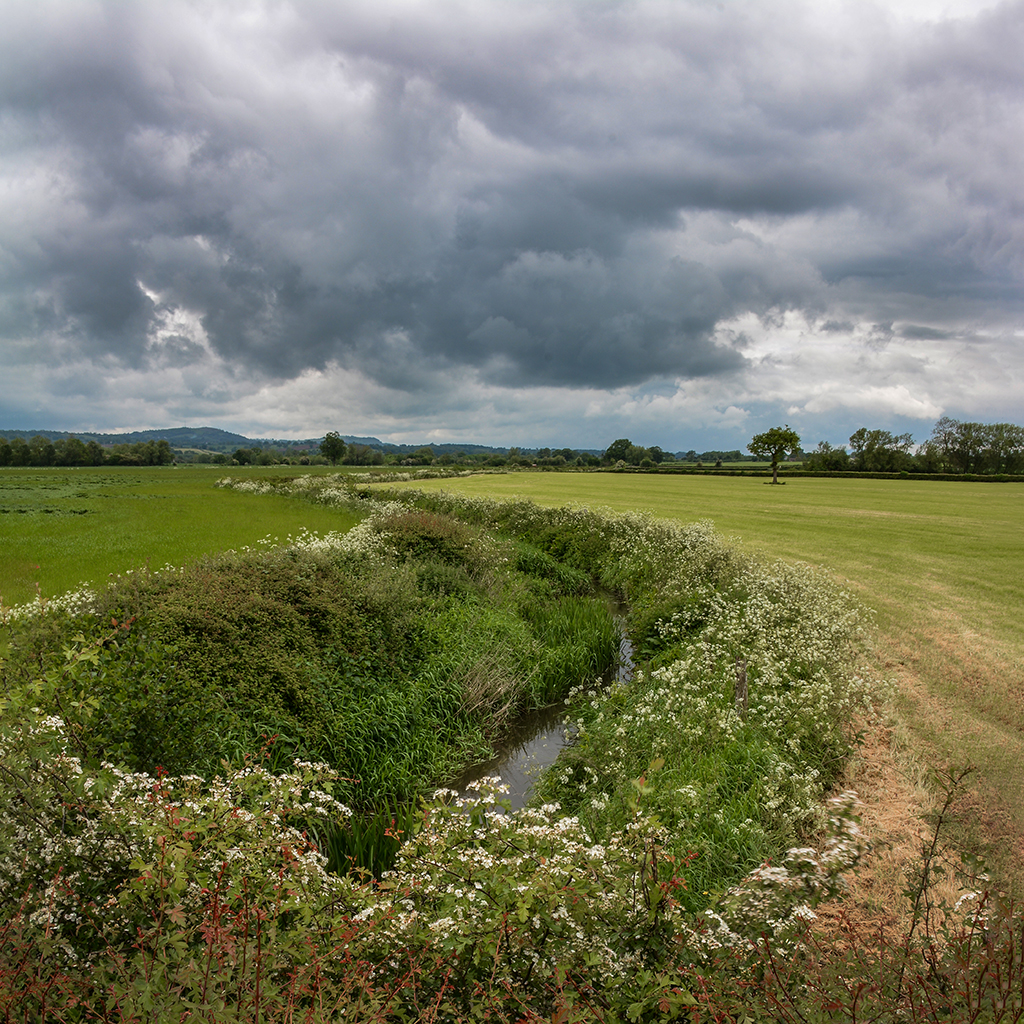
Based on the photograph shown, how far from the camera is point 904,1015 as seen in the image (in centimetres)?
230

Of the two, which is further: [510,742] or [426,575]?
[426,575]

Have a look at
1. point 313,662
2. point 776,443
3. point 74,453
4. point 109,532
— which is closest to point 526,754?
point 313,662

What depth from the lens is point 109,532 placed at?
21578 millimetres

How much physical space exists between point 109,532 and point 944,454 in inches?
3944

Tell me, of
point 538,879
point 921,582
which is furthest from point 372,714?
point 921,582

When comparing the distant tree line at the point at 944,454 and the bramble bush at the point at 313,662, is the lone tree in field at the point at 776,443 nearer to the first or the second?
the distant tree line at the point at 944,454

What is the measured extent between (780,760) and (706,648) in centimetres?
317

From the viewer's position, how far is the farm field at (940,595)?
7445 mm

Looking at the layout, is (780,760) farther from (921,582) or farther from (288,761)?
(921,582)

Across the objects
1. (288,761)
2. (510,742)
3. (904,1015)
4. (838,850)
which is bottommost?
(510,742)

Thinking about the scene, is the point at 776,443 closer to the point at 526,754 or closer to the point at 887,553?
the point at 887,553

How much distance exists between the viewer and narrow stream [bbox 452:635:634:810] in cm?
859

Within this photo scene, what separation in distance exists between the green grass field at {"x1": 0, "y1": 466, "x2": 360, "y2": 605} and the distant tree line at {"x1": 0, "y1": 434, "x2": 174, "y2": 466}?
66908 mm

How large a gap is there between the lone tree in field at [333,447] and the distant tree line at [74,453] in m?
36.0
